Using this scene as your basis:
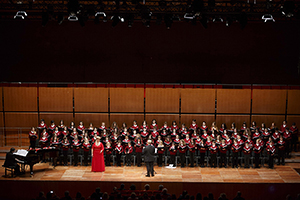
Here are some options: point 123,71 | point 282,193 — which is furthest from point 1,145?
point 282,193

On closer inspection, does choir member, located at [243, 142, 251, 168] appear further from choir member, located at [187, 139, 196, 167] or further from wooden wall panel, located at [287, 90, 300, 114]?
wooden wall panel, located at [287, 90, 300, 114]

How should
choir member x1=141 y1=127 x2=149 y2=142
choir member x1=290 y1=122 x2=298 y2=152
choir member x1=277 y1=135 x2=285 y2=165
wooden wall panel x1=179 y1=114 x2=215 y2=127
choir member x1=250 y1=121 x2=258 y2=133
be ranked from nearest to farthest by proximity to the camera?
1. choir member x1=277 y1=135 x2=285 y2=165
2. choir member x1=141 y1=127 x2=149 y2=142
3. choir member x1=290 y1=122 x2=298 y2=152
4. choir member x1=250 y1=121 x2=258 y2=133
5. wooden wall panel x1=179 y1=114 x2=215 y2=127

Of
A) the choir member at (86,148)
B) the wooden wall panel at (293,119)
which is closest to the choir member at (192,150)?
the choir member at (86,148)

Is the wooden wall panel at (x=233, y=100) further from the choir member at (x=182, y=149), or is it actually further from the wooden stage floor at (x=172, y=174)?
the choir member at (x=182, y=149)

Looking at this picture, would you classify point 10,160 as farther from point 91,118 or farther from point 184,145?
point 184,145

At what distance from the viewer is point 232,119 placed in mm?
15477

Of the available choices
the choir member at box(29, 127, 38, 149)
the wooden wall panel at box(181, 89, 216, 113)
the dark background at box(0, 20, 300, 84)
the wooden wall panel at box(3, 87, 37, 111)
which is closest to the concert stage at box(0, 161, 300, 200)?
the choir member at box(29, 127, 38, 149)

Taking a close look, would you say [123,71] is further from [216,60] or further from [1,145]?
[1,145]

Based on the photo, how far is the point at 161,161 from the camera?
13.0 meters

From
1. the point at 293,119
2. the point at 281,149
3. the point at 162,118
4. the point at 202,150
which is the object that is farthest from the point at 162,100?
the point at 293,119

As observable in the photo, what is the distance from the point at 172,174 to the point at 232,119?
4882 mm

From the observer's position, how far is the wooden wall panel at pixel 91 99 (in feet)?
51.4

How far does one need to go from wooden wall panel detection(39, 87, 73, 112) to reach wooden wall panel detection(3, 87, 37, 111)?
340mm

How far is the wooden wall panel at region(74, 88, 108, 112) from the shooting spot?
1566 centimetres
